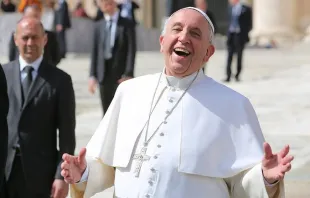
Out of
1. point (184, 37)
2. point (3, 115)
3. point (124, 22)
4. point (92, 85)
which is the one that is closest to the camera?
point (184, 37)

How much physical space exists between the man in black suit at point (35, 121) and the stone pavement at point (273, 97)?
7.10 ft

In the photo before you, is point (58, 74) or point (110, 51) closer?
point (58, 74)

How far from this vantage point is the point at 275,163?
12.2 ft

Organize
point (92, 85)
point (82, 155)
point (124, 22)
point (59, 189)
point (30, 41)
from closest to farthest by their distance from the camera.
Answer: point (82, 155)
point (59, 189)
point (30, 41)
point (92, 85)
point (124, 22)

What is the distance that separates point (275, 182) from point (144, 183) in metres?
0.53

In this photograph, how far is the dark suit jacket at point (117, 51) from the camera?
985 centimetres

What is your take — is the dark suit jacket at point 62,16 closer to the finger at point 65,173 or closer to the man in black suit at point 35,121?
the man in black suit at point 35,121

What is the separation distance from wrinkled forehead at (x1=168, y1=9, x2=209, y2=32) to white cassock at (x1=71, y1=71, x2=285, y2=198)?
0.21 meters

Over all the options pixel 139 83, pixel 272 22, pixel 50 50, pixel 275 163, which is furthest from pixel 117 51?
pixel 272 22

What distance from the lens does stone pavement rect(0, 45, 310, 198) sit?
31.8 feet

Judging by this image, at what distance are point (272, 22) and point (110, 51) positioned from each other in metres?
24.9

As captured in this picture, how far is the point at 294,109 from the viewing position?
13.7m

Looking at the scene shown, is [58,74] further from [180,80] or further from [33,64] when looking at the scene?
[180,80]

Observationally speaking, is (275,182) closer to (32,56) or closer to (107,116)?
(107,116)
